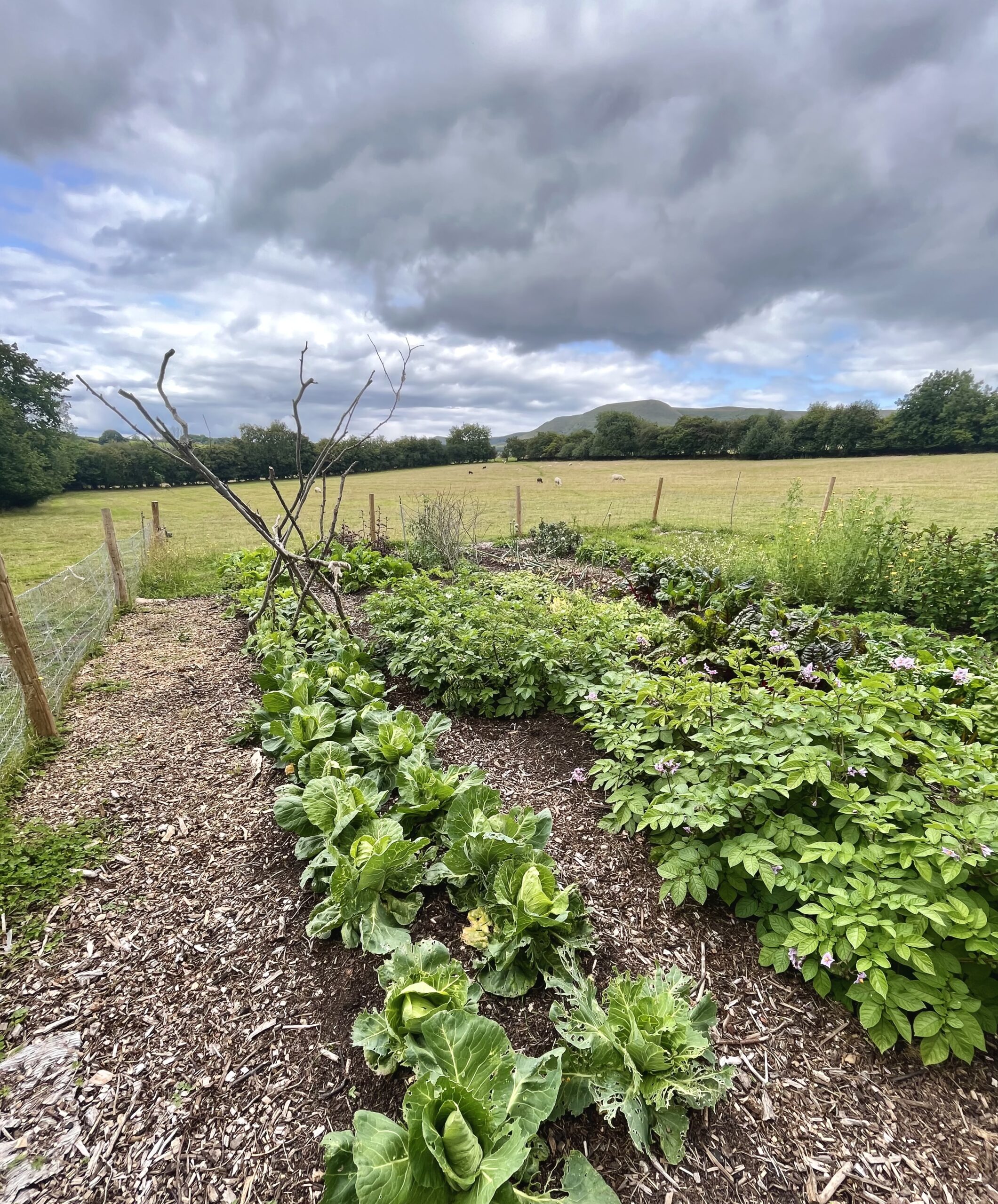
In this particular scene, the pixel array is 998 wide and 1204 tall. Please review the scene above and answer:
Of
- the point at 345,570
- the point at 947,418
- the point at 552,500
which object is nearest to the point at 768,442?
the point at 947,418

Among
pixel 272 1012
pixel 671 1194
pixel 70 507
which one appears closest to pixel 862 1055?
pixel 671 1194

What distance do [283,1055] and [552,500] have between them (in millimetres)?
20499

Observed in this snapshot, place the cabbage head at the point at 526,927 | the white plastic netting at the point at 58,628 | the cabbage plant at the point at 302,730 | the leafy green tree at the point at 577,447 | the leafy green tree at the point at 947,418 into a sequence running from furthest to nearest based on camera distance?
the leafy green tree at the point at 577,447
the leafy green tree at the point at 947,418
the white plastic netting at the point at 58,628
the cabbage plant at the point at 302,730
the cabbage head at the point at 526,927

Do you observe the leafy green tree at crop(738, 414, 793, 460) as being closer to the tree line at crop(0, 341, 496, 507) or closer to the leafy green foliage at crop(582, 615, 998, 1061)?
the tree line at crop(0, 341, 496, 507)

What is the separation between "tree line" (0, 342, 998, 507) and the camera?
22016mm

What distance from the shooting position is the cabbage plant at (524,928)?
1.90 metres

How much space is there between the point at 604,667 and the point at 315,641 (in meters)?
2.60

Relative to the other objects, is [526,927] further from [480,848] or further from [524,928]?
[480,848]

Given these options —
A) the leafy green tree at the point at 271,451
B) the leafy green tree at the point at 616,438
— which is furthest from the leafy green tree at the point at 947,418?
the leafy green tree at the point at 271,451

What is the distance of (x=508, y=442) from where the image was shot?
4812cm

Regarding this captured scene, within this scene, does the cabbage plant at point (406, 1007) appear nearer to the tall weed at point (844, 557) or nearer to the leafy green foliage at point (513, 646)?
the leafy green foliage at point (513, 646)

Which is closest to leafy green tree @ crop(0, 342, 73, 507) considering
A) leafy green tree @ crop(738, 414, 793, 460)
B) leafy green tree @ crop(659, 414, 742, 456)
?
leafy green tree @ crop(659, 414, 742, 456)

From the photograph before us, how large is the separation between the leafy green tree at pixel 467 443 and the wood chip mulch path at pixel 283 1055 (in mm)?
34969

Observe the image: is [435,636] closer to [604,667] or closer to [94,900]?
[604,667]
